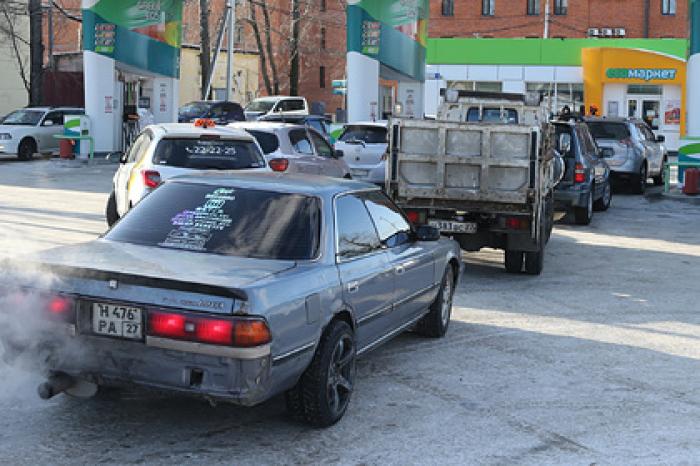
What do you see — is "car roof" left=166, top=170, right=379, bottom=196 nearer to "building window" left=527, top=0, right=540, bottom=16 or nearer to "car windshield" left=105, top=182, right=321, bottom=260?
"car windshield" left=105, top=182, right=321, bottom=260

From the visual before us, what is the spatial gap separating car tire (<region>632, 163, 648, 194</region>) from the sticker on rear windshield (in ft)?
63.8

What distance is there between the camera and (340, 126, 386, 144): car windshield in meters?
21.6

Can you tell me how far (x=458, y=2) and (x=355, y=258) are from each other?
6403cm

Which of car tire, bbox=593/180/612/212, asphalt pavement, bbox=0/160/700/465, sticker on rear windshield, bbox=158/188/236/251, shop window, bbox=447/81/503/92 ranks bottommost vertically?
asphalt pavement, bbox=0/160/700/465

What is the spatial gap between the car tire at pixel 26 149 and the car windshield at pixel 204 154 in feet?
64.0

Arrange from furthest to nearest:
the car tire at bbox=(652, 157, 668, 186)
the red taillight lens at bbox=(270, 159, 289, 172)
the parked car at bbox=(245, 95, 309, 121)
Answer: the parked car at bbox=(245, 95, 309, 121) < the car tire at bbox=(652, 157, 668, 186) < the red taillight lens at bbox=(270, 159, 289, 172)

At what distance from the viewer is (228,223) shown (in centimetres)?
656

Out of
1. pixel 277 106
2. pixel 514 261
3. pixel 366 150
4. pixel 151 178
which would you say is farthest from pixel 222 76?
pixel 514 261

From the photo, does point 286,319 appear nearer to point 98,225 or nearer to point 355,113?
point 98,225

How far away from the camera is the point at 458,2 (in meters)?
68.5

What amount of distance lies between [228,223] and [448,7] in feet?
212

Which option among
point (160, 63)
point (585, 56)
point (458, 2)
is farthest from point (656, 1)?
point (160, 63)

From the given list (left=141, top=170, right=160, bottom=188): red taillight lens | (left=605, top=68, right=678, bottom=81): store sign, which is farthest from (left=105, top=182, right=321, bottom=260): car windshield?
(left=605, top=68, right=678, bottom=81): store sign

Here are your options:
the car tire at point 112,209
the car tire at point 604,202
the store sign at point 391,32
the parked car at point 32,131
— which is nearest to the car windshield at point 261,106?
the store sign at point 391,32
